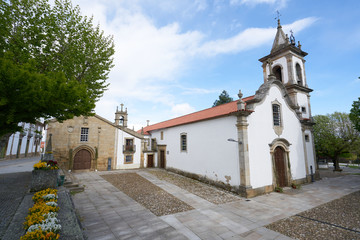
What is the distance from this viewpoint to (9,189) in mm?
8961

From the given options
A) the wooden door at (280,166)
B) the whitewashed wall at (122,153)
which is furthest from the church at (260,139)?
the whitewashed wall at (122,153)

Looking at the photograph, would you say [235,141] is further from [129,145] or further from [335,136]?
[335,136]

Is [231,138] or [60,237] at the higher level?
[231,138]

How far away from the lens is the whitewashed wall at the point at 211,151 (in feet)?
38.0

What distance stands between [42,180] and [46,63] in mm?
5821

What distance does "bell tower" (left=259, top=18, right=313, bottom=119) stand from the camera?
54.7ft

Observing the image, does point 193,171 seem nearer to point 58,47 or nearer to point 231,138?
point 231,138

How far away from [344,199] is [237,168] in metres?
6.32

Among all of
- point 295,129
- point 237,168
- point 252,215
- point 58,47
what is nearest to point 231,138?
point 237,168

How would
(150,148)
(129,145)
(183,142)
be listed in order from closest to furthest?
(183,142), (129,145), (150,148)

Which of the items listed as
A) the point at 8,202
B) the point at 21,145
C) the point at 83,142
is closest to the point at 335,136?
the point at 8,202

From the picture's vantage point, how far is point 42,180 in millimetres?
7680

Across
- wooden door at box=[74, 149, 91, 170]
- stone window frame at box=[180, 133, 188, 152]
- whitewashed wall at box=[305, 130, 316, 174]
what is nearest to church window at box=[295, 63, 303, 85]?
whitewashed wall at box=[305, 130, 316, 174]

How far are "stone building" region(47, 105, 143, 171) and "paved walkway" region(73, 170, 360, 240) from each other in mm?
9719
